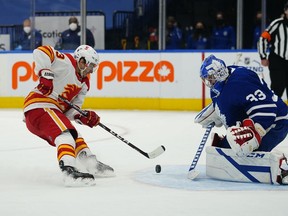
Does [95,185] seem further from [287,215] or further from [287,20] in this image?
[287,20]

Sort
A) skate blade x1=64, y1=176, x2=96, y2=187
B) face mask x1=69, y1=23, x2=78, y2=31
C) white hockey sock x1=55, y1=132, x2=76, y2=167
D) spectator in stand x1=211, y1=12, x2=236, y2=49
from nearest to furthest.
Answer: skate blade x1=64, y1=176, x2=96, y2=187 → white hockey sock x1=55, y1=132, x2=76, y2=167 → spectator in stand x1=211, y1=12, x2=236, y2=49 → face mask x1=69, y1=23, x2=78, y2=31

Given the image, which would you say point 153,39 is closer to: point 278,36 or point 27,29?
point 27,29

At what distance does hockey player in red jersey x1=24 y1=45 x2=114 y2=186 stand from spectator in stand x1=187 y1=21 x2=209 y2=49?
479 centimetres

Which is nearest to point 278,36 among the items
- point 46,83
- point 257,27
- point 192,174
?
point 257,27

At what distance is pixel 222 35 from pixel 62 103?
489cm

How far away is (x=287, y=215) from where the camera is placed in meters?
2.49

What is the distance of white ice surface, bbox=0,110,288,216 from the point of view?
258cm

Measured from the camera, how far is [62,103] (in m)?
3.65

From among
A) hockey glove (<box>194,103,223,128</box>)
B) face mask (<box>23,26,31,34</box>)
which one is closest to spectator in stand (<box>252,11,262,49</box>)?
face mask (<box>23,26,31,34</box>)

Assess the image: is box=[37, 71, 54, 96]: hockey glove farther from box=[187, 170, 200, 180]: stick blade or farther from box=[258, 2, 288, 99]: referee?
box=[258, 2, 288, 99]: referee

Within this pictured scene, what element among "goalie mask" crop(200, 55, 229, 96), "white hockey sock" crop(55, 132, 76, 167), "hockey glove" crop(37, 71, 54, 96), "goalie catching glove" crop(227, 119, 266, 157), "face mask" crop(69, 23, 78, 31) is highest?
"face mask" crop(69, 23, 78, 31)

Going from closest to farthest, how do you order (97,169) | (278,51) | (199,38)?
(97,169), (278,51), (199,38)

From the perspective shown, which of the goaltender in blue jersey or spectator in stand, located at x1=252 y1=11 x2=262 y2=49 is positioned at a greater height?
spectator in stand, located at x1=252 y1=11 x2=262 y2=49

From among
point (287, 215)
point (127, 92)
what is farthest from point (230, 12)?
point (287, 215)
